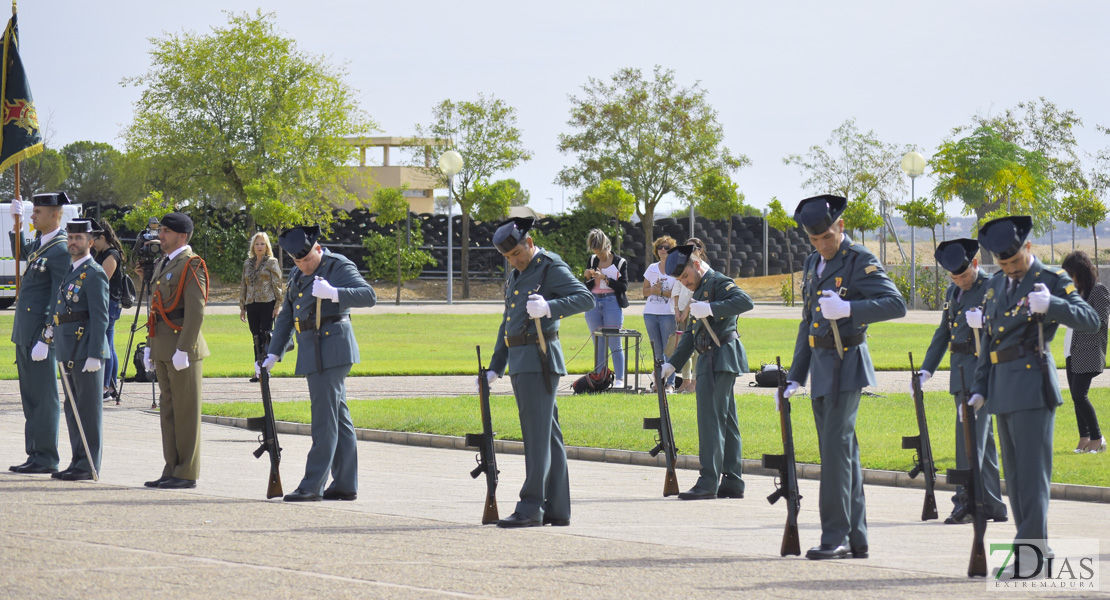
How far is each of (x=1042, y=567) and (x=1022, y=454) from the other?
1.83 feet

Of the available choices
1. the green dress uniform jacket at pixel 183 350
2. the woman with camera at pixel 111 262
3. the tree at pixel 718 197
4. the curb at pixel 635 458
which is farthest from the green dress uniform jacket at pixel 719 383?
the tree at pixel 718 197

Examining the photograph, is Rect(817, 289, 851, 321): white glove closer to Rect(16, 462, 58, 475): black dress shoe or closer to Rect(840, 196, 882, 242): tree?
Rect(16, 462, 58, 475): black dress shoe

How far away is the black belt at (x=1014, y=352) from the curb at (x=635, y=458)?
7.10 feet

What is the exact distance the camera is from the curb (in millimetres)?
9760

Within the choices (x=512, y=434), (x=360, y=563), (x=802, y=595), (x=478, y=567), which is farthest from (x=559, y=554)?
(x=512, y=434)

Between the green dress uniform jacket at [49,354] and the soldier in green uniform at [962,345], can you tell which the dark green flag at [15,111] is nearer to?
the green dress uniform jacket at [49,354]

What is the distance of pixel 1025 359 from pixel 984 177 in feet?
136

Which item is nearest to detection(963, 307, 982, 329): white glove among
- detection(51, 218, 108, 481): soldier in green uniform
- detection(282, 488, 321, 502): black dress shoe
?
detection(282, 488, 321, 502): black dress shoe

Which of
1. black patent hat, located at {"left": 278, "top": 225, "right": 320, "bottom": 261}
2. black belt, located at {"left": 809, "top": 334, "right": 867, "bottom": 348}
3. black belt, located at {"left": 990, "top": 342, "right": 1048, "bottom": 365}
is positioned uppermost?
black patent hat, located at {"left": 278, "top": 225, "right": 320, "bottom": 261}

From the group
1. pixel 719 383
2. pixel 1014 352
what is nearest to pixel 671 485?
pixel 719 383

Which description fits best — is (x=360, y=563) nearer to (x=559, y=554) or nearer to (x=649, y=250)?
(x=559, y=554)

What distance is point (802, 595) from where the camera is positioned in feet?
20.1

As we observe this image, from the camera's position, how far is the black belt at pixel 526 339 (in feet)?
27.3

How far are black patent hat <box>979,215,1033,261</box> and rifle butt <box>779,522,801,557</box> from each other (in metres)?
1.77
